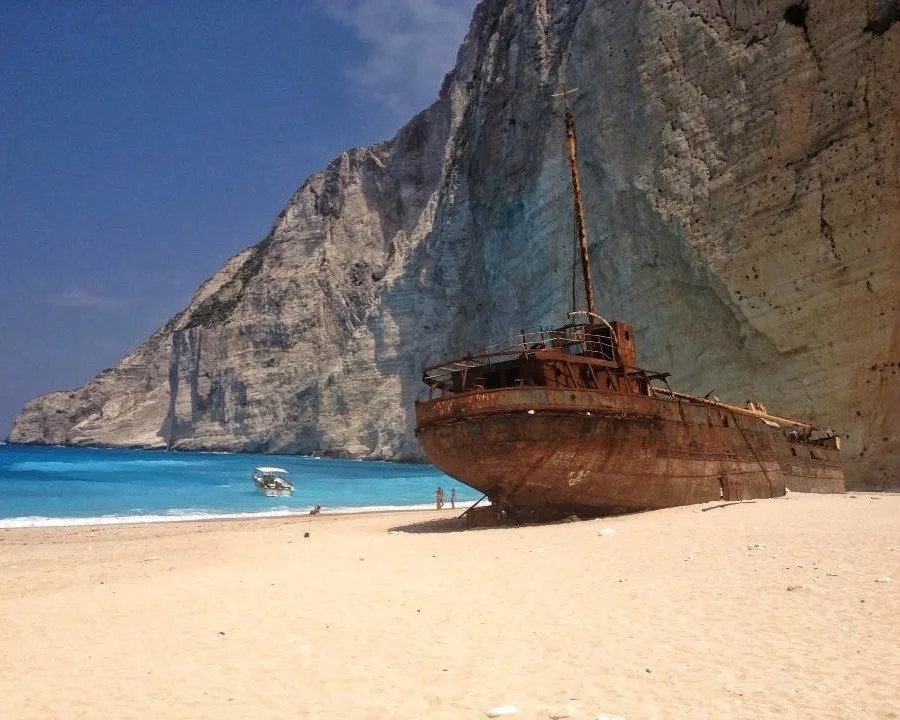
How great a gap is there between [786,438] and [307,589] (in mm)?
17019

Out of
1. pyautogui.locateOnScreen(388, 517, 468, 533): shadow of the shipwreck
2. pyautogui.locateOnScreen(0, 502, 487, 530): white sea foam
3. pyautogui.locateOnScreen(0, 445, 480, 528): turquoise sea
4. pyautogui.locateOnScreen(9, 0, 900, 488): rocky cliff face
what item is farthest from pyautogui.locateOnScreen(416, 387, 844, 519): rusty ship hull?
pyautogui.locateOnScreen(0, 445, 480, 528): turquoise sea

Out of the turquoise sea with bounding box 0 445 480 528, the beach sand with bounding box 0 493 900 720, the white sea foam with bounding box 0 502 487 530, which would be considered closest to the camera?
the beach sand with bounding box 0 493 900 720

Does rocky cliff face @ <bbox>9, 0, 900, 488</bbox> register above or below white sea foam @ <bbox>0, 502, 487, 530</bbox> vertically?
above

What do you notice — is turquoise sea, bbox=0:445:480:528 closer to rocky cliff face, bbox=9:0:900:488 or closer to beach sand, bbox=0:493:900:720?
rocky cliff face, bbox=9:0:900:488

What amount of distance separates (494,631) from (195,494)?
3658 centimetres

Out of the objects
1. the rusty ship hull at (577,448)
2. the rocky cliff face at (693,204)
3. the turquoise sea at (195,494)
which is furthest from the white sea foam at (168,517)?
the rocky cliff face at (693,204)

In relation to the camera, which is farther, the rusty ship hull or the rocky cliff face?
the rocky cliff face

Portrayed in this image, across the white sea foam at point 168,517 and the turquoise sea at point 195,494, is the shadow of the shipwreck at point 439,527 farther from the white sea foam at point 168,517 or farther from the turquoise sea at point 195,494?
the turquoise sea at point 195,494

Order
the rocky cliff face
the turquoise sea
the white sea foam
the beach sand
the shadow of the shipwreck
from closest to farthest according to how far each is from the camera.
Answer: the beach sand → the shadow of the shipwreck → the white sea foam → the rocky cliff face → the turquoise sea

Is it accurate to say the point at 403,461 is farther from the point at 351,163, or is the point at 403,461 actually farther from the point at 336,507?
the point at 351,163

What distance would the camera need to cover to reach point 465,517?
618 inches

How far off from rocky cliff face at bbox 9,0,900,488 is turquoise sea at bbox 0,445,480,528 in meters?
13.1

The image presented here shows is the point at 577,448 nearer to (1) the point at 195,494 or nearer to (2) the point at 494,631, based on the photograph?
(2) the point at 494,631

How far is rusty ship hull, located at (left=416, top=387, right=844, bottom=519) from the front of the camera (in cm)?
1302
